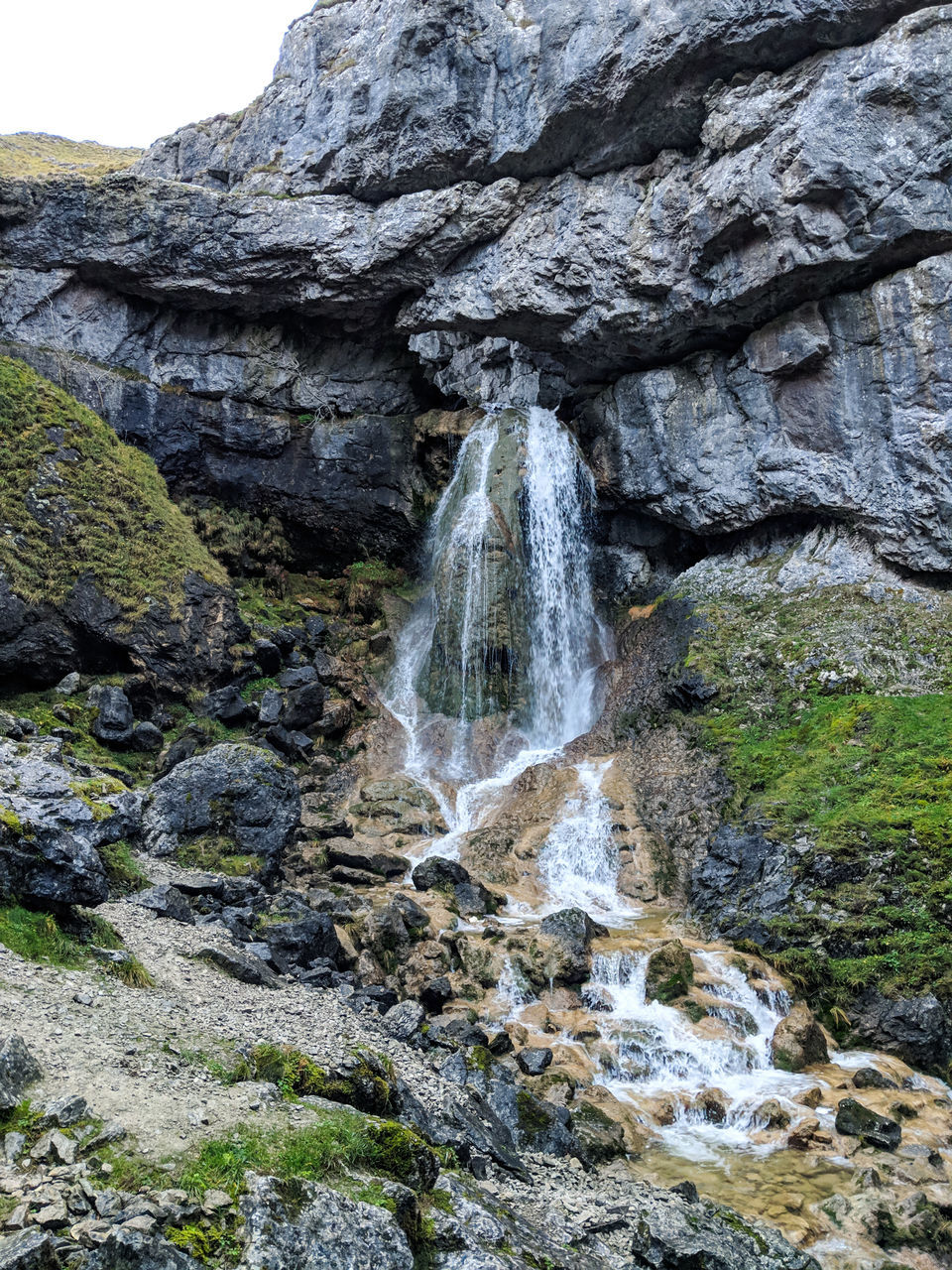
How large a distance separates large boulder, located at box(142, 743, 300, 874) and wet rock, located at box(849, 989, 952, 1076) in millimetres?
9368

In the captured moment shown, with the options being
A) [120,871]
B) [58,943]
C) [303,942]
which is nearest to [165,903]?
[120,871]

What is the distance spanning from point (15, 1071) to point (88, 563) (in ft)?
54.1

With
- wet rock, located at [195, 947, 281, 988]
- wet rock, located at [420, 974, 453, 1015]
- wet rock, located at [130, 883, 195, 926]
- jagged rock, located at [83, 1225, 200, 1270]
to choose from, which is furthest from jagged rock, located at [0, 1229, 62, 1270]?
wet rock, located at [420, 974, 453, 1015]

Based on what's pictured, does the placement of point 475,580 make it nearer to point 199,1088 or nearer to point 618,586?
point 618,586

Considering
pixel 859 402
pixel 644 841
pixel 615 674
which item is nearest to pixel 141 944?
pixel 644 841

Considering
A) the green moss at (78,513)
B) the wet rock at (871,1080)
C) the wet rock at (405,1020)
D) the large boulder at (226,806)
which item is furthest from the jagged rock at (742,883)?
the green moss at (78,513)

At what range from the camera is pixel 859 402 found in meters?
20.3

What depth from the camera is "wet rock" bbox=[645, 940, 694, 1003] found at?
1197 centimetres

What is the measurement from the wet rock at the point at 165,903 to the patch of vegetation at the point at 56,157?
2365cm

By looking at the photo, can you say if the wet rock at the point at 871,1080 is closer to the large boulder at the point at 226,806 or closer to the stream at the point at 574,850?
the stream at the point at 574,850

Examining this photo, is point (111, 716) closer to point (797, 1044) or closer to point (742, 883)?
point (742, 883)

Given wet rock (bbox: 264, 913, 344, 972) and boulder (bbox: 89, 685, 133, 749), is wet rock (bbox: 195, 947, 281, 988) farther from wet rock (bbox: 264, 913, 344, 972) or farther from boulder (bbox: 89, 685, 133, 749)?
boulder (bbox: 89, 685, 133, 749)

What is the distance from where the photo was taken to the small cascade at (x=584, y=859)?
1588 cm

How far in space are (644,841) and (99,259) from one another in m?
22.6
